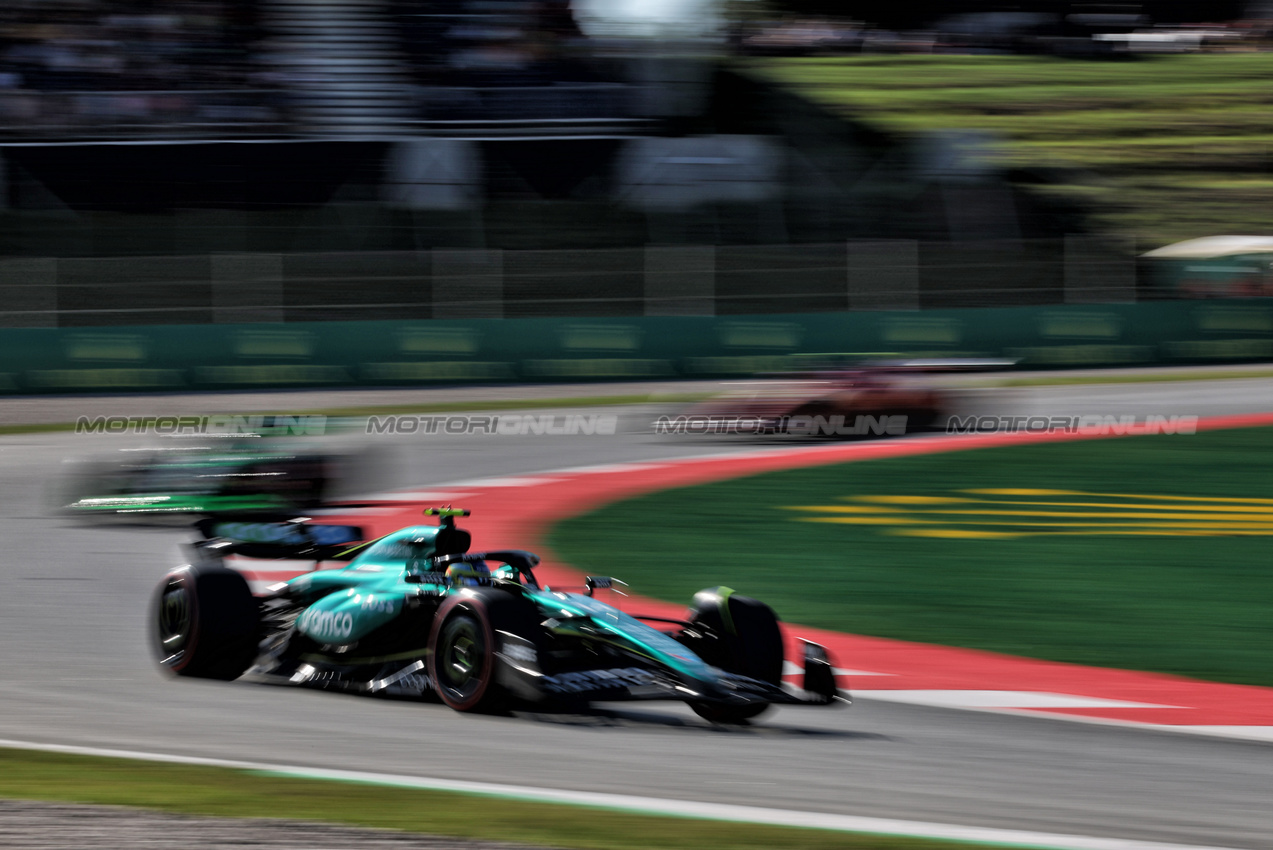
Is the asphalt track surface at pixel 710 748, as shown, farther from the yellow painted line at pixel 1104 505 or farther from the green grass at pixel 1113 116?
the green grass at pixel 1113 116

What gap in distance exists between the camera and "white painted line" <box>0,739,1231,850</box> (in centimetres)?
425

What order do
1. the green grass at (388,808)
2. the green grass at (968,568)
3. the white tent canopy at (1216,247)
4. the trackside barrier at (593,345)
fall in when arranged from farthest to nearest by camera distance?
the white tent canopy at (1216,247) < the trackside barrier at (593,345) < the green grass at (968,568) < the green grass at (388,808)

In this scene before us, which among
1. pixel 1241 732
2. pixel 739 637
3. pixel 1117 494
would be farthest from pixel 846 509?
pixel 1241 732

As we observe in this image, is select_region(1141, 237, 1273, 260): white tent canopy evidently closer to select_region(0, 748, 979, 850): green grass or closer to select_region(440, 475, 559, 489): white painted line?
select_region(440, 475, 559, 489): white painted line

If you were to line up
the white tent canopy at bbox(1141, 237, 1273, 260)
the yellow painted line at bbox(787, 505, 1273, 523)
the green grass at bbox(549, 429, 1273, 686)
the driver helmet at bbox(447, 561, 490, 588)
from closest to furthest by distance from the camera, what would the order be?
the driver helmet at bbox(447, 561, 490, 588)
the green grass at bbox(549, 429, 1273, 686)
the yellow painted line at bbox(787, 505, 1273, 523)
the white tent canopy at bbox(1141, 237, 1273, 260)

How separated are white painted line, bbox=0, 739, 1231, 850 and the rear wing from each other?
1.65 metres

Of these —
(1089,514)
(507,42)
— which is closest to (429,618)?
(1089,514)

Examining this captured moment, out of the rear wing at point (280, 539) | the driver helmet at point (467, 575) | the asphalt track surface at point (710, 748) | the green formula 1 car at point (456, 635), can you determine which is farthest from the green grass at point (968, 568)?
the driver helmet at point (467, 575)

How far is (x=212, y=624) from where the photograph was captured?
245 inches

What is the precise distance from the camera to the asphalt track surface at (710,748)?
15.2 ft

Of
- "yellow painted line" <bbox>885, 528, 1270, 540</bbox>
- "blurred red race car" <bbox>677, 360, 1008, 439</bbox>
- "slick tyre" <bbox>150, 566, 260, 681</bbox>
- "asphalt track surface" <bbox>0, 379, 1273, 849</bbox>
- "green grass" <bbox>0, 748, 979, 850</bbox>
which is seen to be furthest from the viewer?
"blurred red race car" <bbox>677, 360, 1008, 439</bbox>

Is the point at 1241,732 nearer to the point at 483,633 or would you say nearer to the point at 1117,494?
the point at 483,633

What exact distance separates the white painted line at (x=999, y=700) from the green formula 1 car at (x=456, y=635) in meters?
0.34

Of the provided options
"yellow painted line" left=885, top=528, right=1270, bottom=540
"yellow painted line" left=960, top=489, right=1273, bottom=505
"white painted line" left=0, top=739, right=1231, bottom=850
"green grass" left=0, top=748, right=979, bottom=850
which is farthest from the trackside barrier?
"green grass" left=0, top=748, right=979, bottom=850
